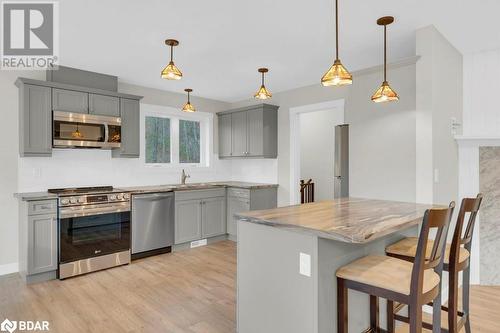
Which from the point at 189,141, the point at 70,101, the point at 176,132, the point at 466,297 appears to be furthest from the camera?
the point at 189,141

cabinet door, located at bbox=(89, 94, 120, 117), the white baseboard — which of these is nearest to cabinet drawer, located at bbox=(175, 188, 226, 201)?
cabinet door, located at bbox=(89, 94, 120, 117)

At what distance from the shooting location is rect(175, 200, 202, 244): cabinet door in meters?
4.66

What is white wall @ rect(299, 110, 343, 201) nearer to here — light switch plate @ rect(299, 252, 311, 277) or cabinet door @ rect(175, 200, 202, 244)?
cabinet door @ rect(175, 200, 202, 244)

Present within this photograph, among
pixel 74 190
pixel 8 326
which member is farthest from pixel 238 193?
pixel 8 326

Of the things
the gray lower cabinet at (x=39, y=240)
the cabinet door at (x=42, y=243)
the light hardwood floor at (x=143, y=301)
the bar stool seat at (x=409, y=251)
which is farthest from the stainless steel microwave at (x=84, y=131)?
the bar stool seat at (x=409, y=251)

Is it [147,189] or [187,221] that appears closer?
[147,189]

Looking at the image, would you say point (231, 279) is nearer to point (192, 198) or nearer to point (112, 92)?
point (192, 198)

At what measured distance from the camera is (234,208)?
5.25 m

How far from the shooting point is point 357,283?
1.75m

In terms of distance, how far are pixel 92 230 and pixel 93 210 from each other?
0.25m

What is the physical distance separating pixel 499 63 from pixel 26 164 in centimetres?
572

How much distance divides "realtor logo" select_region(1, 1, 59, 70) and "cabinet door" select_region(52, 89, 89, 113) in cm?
38

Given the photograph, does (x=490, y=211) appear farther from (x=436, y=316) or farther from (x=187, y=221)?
(x=187, y=221)

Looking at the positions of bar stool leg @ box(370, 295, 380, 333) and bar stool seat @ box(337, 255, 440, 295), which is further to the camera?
bar stool leg @ box(370, 295, 380, 333)
